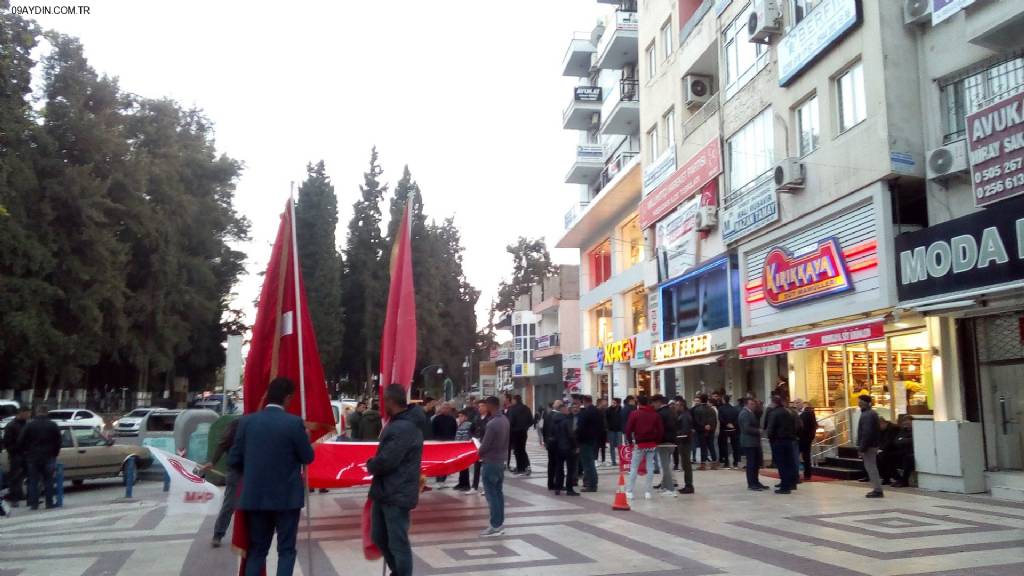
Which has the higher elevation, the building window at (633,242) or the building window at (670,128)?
the building window at (670,128)

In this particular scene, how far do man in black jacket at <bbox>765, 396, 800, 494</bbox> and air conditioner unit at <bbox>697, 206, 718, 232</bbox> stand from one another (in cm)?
1060

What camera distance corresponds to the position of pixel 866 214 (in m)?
16.8

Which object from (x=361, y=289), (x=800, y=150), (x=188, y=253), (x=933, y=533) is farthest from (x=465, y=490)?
(x=361, y=289)

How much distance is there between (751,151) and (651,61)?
10.4 meters

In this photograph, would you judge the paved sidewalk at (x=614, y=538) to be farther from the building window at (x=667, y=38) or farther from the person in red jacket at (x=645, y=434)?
the building window at (x=667, y=38)

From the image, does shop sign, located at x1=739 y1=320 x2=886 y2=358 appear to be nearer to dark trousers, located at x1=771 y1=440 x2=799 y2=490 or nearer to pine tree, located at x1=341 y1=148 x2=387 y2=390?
dark trousers, located at x1=771 y1=440 x2=799 y2=490

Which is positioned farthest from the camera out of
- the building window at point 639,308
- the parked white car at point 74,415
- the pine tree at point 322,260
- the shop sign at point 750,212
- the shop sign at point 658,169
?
the pine tree at point 322,260

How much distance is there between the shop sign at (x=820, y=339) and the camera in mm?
16062

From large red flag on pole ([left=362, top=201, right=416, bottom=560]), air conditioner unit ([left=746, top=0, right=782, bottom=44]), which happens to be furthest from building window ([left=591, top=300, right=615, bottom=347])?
large red flag on pole ([left=362, top=201, right=416, bottom=560])

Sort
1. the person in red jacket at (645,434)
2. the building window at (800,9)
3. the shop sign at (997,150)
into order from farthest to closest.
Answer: the building window at (800,9), the person in red jacket at (645,434), the shop sign at (997,150)

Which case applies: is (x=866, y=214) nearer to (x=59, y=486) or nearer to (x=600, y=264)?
(x=59, y=486)

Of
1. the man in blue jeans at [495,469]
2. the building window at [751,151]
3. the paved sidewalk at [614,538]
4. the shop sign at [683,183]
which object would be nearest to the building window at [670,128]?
the shop sign at [683,183]

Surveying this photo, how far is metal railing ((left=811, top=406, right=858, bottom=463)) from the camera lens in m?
19.0

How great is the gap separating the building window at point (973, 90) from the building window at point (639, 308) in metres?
19.0
